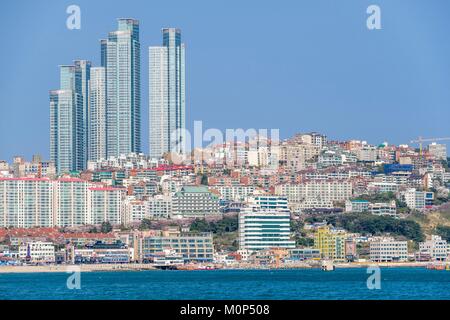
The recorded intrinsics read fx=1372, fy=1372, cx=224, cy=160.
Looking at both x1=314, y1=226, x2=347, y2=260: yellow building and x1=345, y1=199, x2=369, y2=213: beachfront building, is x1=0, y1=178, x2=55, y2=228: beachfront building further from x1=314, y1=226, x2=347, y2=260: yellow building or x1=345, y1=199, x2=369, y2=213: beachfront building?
x1=314, y1=226, x2=347, y2=260: yellow building

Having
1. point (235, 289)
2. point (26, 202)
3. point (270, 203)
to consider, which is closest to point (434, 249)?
point (270, 203)

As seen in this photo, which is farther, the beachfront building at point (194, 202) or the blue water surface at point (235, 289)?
the beachfront building at point (194, 202)

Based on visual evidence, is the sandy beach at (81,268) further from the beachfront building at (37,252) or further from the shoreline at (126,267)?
the beachfront building at (37,252)

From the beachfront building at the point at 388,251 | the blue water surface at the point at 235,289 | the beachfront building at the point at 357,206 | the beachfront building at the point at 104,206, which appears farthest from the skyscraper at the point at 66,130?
the blue water surface at the point at 235,289

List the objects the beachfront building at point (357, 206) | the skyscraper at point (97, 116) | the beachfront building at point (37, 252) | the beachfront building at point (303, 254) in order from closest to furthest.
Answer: the beachfront building at point (37, 252), the beachfront building at point (303, 254), the beachfront building at point (357, 206), the skyscraper at point (97, 116)

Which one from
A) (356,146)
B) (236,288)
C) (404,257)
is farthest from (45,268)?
(356,146)

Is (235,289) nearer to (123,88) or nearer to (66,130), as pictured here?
(66,130)
